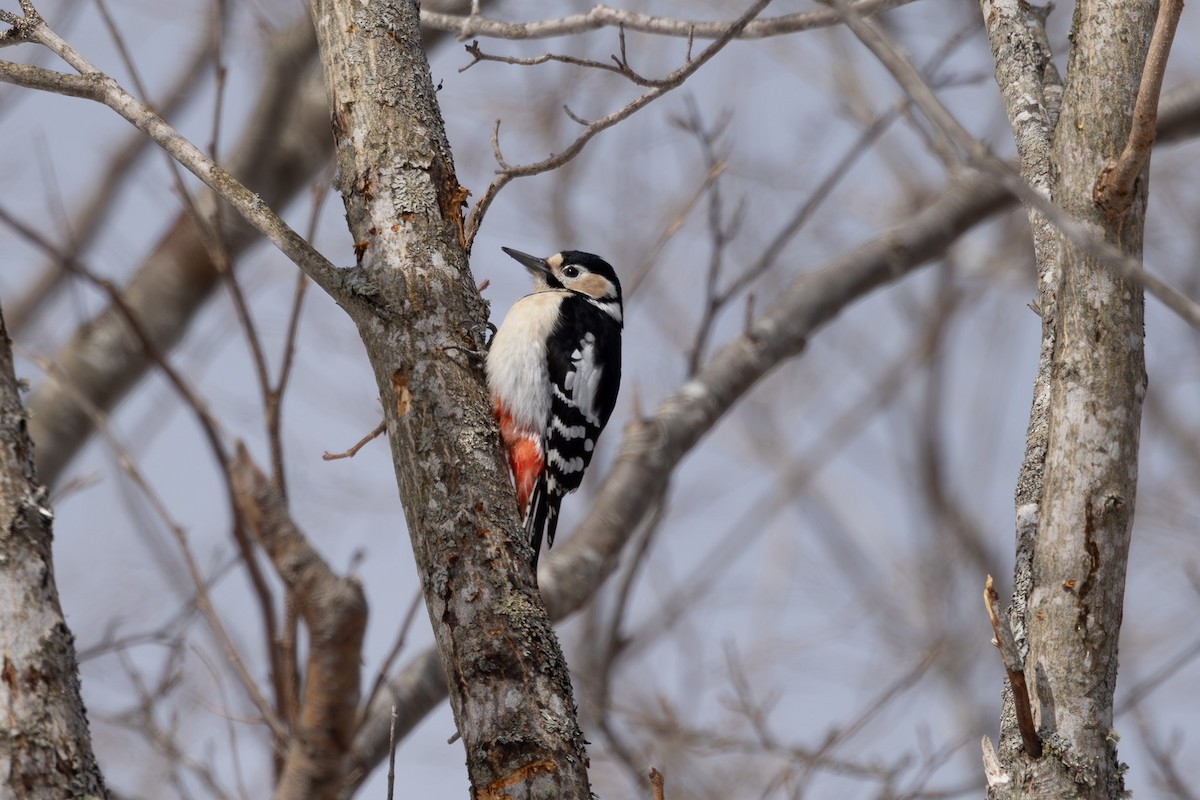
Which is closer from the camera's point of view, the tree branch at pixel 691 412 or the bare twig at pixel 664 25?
the bare twig at pixel 664 25

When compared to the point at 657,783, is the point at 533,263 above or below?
above

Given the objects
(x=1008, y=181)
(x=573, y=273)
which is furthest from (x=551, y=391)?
(x=1008, y=181)

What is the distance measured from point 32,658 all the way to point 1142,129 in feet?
7.25

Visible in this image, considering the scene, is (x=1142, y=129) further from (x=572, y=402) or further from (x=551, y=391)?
(x=572, y=402)

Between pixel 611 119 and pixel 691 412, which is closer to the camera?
pixel 611 119

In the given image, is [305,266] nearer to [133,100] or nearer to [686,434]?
[133,100]

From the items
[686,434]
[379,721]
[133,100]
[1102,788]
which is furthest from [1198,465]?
[133,100]

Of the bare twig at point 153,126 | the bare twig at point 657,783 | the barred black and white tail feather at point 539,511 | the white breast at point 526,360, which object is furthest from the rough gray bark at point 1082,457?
the barred black and white tail feather at point 539,511

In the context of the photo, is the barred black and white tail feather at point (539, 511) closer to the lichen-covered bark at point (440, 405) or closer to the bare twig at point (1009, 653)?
the lichen-covered bark at point (440, 405)

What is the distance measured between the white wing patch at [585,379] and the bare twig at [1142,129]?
9.13 feet

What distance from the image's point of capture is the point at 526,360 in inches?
175

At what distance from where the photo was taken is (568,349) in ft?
15.8

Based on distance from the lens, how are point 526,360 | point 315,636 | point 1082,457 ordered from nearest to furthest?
point 1082,457 → point 315,636 → point 526,360

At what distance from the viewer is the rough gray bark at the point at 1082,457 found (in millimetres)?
2074
